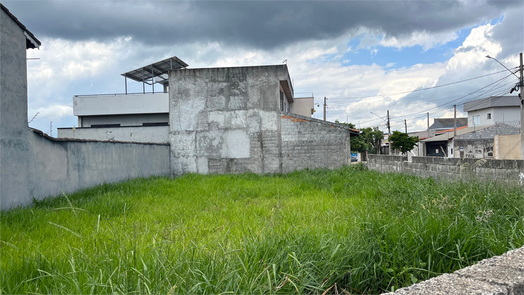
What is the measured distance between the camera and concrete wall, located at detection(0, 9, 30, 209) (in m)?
5.91

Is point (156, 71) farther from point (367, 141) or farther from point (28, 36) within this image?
point (367, 141)

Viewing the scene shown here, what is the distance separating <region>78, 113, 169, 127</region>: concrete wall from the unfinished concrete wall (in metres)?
10.1

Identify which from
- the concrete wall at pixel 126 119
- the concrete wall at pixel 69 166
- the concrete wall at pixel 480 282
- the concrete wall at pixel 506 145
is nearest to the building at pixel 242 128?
the concrete wall at pixel 69 166

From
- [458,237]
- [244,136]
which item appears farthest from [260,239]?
[244,136]

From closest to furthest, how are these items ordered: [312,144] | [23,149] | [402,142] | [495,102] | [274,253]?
[274,253] → [23,149] → [312,144] → [402,142] → [495,102]

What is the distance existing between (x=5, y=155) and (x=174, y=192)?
3.65 metres

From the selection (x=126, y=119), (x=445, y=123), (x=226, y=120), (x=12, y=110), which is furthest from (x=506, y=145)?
(x=445, y=123)

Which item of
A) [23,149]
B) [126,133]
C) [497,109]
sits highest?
[497,109]

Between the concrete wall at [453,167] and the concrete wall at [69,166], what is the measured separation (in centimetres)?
787

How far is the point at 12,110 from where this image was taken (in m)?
6.18

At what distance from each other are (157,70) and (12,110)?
1709 cm

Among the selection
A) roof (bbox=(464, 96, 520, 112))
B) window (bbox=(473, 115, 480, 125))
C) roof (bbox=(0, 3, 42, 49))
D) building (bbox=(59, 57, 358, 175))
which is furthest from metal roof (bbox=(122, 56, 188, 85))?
window (bbox=(473, 115, 480, 125))

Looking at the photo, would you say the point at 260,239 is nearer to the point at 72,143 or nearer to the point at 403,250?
the point at 403,250

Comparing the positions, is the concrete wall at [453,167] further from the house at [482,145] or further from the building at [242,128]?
the building at [242,128]
